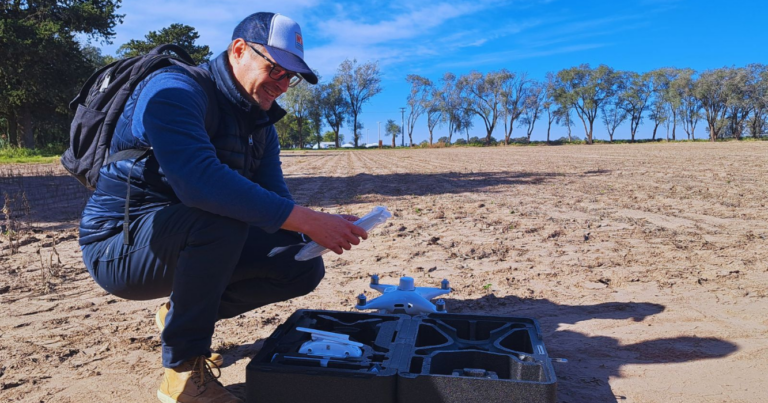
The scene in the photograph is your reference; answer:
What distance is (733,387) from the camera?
7.02 feet

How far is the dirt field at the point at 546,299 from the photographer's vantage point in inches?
89.3

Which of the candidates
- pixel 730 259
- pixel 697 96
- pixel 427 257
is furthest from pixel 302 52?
pixel 697 96

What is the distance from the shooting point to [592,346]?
2600 mm

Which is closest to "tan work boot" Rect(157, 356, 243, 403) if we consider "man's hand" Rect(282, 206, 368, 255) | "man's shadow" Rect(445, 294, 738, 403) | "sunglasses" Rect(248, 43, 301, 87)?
"man's hand" Rect(282, 206, 368, 255)

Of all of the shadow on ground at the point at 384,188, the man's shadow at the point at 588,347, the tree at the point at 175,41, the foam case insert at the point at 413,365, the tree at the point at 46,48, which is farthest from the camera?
the tree at the point at 175,41

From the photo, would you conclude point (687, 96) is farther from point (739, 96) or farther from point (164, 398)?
point (164, 398)

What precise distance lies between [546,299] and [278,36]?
7.88ft

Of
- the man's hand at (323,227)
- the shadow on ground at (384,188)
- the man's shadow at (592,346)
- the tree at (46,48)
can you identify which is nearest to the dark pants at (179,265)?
the man's hand at (323,227)

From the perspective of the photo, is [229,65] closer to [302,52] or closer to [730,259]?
[302,52]

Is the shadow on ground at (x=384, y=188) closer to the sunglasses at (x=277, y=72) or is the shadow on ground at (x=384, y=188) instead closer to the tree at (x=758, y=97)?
the sunglasses at (x=277, y=72)

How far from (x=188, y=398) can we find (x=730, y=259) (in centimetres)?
418

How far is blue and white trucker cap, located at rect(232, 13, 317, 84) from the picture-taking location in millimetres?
1931

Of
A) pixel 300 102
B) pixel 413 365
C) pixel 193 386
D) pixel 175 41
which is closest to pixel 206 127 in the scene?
pixel 193 386

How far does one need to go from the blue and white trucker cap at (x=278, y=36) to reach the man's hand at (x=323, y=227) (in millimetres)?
562
